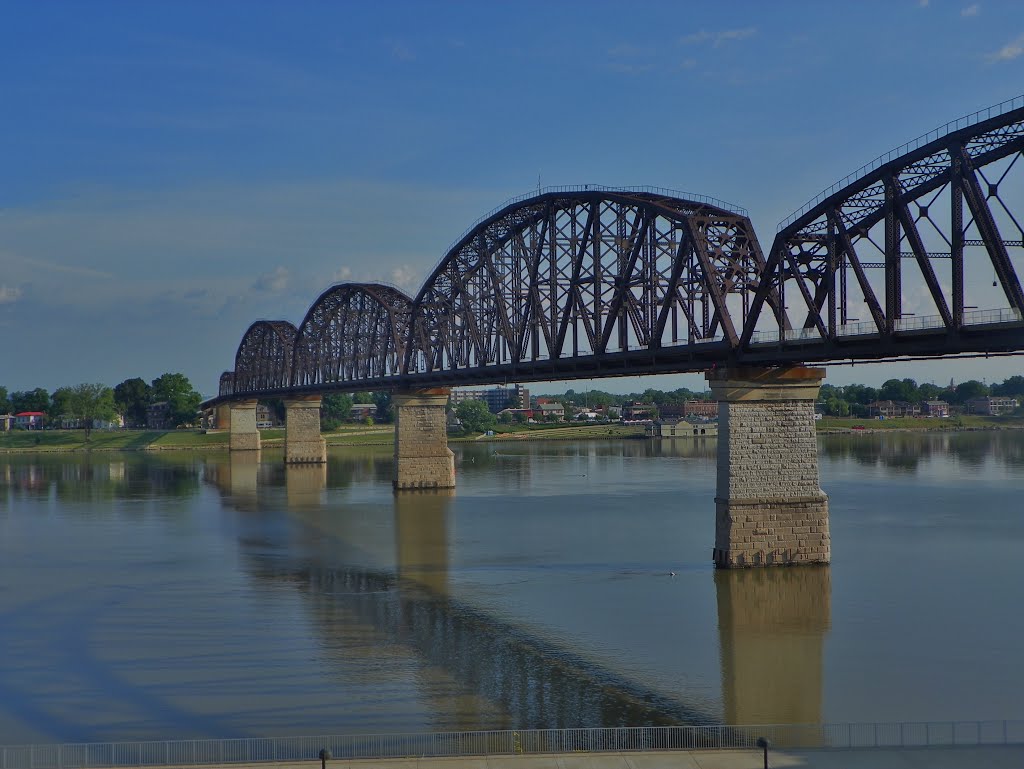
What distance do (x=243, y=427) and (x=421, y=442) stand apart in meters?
93.7

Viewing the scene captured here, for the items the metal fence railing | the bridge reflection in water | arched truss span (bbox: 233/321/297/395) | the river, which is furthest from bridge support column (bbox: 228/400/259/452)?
the metal fence railing

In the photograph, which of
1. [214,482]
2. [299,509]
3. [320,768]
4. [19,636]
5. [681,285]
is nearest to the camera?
[320,768]

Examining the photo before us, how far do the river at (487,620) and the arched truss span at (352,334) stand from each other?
46.5 m

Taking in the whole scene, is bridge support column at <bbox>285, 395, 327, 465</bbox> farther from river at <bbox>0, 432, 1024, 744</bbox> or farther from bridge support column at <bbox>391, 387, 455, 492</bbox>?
river at <bbox>0, 432, 1024, 744</bbox>

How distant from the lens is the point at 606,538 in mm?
57812

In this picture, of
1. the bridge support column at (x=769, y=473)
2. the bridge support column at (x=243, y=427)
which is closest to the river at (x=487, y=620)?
the bridge support column at (x=769, y=473)

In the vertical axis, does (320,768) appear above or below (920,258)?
below

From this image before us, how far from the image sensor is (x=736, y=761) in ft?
62.5

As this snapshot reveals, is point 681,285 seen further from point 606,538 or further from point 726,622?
point 726,622

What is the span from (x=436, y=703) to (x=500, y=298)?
60.6m

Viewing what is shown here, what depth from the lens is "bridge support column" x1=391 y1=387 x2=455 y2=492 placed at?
298ft

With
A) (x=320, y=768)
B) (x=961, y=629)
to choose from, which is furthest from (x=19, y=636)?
(x=961, y=629)

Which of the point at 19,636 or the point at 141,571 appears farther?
the point at 141,571

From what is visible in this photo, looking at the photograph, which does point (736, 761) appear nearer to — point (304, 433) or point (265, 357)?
point (304, 433)
